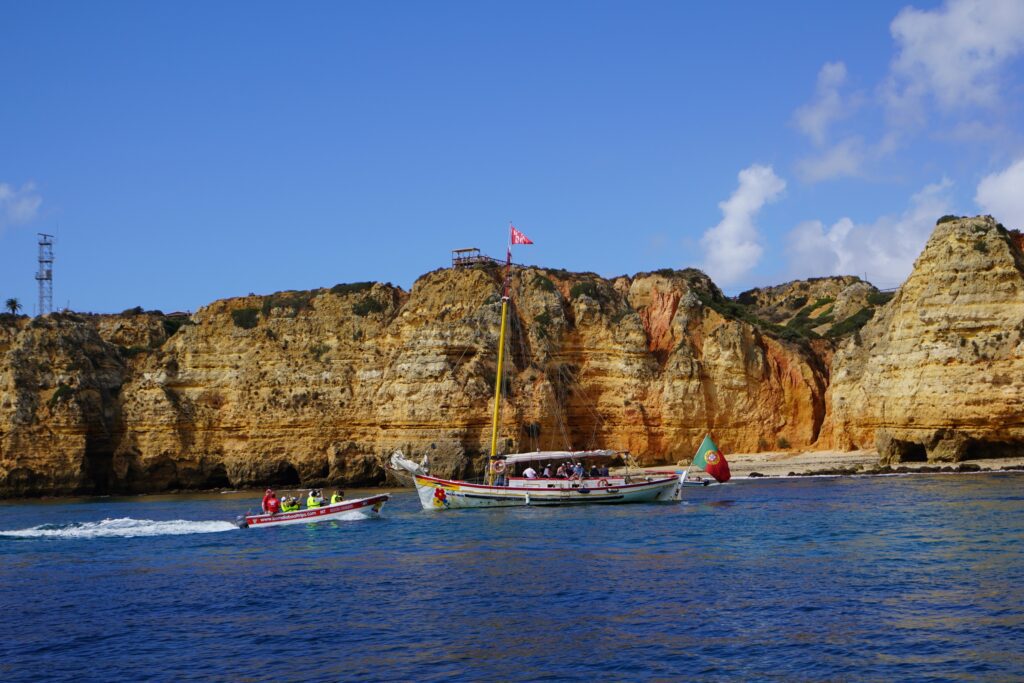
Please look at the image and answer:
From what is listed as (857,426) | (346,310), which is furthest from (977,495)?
(346,310)

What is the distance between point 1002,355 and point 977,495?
615 inches

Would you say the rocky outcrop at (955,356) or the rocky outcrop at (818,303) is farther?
the rocky outcrop at (818,303)

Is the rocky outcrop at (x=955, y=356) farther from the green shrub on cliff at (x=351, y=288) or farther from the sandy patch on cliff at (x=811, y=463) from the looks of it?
the green shrub on cliff at (x=351, y=288)

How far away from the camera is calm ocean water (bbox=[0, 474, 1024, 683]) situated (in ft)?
60.8

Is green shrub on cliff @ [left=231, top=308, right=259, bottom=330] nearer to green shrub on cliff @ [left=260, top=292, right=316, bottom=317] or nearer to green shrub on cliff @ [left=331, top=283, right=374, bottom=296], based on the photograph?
green shrub on cliff @ [left=260, top=292, right=316, bottom=317]

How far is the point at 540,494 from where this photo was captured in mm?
48781

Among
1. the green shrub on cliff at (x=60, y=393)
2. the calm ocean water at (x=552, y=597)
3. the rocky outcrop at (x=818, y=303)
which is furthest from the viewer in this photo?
the rocky outcrop at (x=818, y=303)

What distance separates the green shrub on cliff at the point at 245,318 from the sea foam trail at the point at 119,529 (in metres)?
28.7

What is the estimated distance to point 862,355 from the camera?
2544 inches

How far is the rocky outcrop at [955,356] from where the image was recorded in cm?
5341

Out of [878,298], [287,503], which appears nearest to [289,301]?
[287,503]

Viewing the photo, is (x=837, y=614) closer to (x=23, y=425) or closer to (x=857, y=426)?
(x=857, y=426)

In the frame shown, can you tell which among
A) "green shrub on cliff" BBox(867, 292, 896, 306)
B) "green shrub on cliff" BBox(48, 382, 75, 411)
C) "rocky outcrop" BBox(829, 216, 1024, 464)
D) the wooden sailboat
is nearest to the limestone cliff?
"green shrub on cliff" BBox(48, 382, 75, 411)

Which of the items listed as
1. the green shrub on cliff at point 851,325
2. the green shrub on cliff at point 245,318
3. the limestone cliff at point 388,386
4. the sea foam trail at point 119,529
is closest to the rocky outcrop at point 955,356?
the limestone cliff at point 388,386
